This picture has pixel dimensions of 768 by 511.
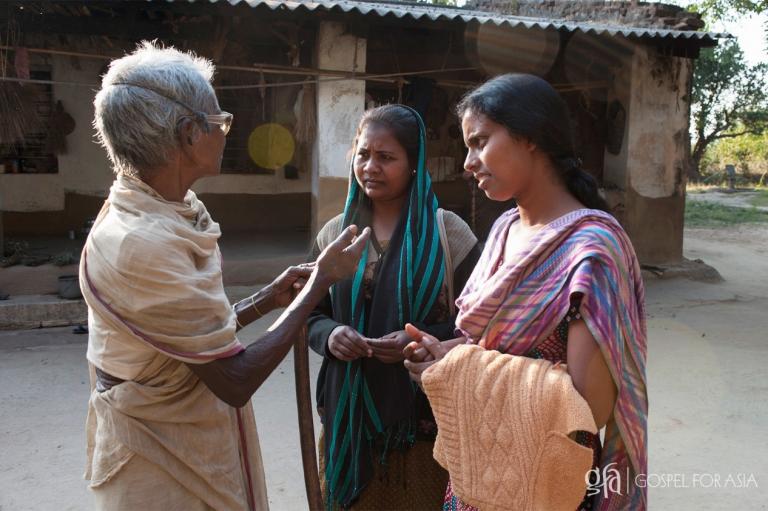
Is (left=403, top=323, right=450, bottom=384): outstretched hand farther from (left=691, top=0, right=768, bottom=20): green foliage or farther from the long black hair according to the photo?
(left=691, top=0, right=768, bottom=20): green foliage

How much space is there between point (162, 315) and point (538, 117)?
98cm

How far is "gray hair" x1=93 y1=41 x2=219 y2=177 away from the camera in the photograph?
1.52 meters

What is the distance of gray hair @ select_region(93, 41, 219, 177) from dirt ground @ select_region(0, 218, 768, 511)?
7.26 feet

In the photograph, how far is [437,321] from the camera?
2.25m

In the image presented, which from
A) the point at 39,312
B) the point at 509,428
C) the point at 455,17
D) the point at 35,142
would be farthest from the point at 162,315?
the point at 35,142

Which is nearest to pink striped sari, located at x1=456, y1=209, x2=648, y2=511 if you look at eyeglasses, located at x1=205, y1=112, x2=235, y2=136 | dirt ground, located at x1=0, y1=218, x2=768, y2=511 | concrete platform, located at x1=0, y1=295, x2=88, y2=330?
eyeglasses, located at x1=205, y1=112, x2=235, y2=136

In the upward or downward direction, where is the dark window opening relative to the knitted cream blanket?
upward

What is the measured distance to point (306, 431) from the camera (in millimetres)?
2139

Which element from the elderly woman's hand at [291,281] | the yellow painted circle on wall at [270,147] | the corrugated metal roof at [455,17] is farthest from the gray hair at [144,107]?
the yellow painted circle on wall at [270,147]

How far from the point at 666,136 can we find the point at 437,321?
24.4 feet

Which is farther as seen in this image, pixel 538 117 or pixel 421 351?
pixel 421 351

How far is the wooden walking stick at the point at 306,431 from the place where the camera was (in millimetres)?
2133

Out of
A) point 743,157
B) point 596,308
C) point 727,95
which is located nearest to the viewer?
point 596,308

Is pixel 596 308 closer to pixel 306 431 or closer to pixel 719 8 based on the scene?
pixel 306 431
